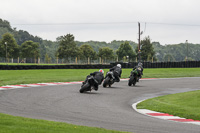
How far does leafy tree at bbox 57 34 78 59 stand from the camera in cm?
8994

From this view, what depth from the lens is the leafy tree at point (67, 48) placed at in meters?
89.9

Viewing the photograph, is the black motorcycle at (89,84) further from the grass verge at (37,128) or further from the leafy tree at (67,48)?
the leafy tree at (67,48)

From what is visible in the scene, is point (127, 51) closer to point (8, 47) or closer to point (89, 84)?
point (8, 47)

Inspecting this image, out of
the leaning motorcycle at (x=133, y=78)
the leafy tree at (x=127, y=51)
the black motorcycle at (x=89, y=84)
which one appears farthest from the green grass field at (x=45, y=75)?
the leafy tree at (x=127, y=51)

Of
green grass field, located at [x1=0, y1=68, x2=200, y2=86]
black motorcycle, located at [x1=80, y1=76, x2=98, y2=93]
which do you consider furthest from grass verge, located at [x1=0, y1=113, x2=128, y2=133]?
green grass field, located at [x1=0, y1=68, x2=200, y2=86]

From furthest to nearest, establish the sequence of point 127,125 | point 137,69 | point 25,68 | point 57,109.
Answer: point 25,68 < point 137,69 < point 57,109 < point 127,125

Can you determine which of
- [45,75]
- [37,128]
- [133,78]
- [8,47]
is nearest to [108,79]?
[133,78]

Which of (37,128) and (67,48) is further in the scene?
(67,48)

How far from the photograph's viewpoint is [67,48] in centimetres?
9050

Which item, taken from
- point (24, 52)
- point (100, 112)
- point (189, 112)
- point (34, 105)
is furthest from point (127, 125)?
point (24, 52)

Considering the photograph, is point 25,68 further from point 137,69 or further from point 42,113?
point 42,113

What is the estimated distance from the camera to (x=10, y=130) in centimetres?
643

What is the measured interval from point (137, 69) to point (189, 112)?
11386mm

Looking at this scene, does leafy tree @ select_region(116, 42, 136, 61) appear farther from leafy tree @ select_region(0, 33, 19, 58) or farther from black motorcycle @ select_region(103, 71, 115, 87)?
black motorcycle @ select_region(103, 71, 115, 87)
